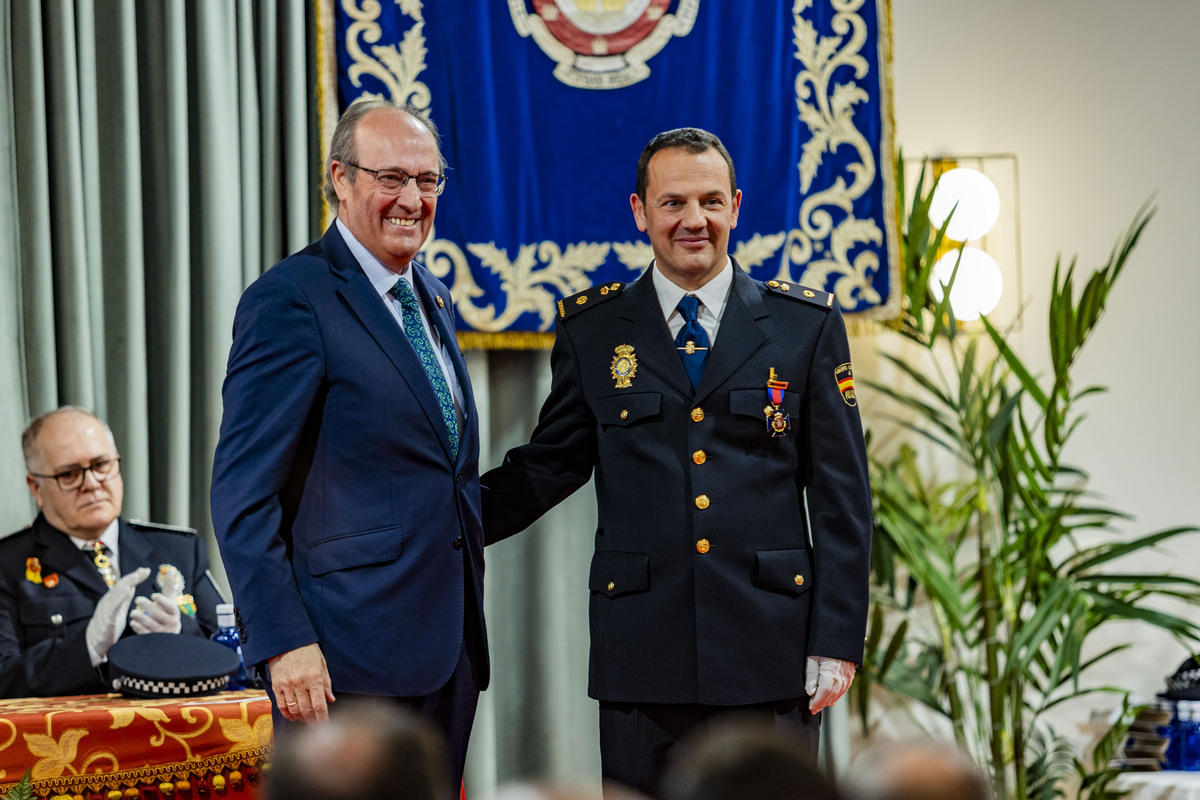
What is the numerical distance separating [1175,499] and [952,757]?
3444 mm

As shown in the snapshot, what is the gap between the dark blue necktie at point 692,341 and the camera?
1.89 meters

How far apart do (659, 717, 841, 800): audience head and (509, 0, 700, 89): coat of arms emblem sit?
287 centimetres

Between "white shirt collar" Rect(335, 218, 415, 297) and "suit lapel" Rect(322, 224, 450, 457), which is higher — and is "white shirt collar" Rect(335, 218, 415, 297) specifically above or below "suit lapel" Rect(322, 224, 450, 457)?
above

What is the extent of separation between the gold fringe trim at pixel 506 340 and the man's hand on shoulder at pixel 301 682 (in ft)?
5.14

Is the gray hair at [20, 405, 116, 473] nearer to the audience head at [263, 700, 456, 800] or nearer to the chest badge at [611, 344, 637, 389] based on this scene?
the chest badge at [611, 344, 637, 389]

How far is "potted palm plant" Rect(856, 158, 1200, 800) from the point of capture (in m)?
3.00

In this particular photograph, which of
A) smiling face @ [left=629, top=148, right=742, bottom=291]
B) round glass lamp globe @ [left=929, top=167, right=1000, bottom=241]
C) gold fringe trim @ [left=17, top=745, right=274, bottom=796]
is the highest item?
round glass lamp globe @ [left=929, top=167, right=1000, bottom=241]

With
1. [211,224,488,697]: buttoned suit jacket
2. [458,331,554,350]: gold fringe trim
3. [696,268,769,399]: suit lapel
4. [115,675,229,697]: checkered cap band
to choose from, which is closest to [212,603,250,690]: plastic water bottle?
[115,675,229,697]: checkered cap band

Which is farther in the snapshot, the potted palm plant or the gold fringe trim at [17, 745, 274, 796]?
the potted palm plant

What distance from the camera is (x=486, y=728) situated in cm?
305

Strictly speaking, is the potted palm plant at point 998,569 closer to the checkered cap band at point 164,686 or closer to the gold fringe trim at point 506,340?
the gold fringe trim at point 506,340

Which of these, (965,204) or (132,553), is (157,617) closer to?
(132,553)

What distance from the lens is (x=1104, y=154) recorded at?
350 cm


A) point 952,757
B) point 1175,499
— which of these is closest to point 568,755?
point 1175,499
